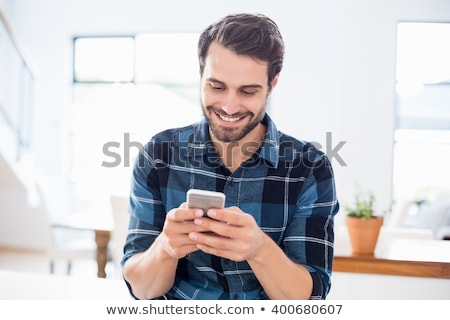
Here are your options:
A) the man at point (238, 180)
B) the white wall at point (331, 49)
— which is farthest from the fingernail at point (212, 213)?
the white wall at point (331, 49)

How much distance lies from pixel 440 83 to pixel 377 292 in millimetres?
567

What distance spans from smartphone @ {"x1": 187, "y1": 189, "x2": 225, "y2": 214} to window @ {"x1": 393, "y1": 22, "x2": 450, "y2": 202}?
2.24 ft

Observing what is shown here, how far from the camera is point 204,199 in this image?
31.8 inches

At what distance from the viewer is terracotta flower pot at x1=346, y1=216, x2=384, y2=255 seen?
1.43m

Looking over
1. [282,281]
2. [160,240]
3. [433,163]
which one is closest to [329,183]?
[282,281]

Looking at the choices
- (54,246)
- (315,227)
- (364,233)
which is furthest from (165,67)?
(315,227)

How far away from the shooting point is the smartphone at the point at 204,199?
80 centimetres

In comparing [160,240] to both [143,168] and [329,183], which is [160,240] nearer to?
[143,168]

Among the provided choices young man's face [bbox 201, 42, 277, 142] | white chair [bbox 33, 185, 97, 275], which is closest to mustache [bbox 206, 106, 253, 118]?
young man's face [bbox 201, 42, 277, 142]

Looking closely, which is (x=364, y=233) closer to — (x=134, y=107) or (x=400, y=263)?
(x=400, y=263)

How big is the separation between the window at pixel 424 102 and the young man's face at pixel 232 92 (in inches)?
18.5

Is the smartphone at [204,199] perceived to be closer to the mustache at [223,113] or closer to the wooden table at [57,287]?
the mustache at [223,113]

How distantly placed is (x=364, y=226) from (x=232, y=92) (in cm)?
64

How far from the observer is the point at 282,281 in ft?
3.09
